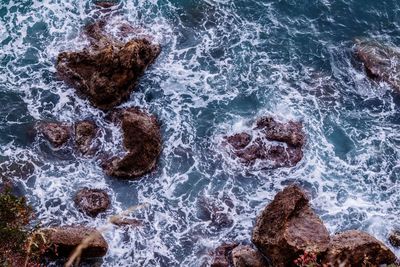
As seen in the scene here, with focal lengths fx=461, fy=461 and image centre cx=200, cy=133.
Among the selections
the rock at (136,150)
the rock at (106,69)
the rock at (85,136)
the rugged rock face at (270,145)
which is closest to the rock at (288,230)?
the rugged rock face at (270,145)

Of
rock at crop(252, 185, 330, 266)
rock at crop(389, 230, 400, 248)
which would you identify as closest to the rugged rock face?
rock at crop(252, 185, 330, 266)

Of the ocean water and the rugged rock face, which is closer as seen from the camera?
the ocean water

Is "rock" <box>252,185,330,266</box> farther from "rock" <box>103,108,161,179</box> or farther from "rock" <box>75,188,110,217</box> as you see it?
"rock" <box>75,188,110,217</box>

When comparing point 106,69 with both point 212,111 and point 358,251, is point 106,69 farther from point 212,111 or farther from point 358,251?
point 358,251

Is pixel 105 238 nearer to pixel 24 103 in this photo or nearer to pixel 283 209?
pixel 283 209

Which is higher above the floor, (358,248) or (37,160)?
(358,248)

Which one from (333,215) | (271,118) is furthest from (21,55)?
(333,215)

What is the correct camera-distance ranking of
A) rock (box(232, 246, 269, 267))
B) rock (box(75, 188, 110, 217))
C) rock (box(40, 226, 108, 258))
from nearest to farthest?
rock (box(40, 226, 108, 258))
rock (box(232, 246, 269, 267))
rock (box(75, 188, 110, 217))
